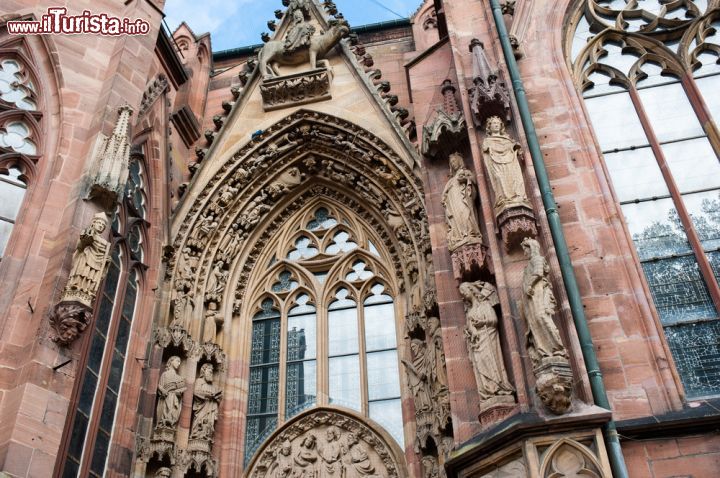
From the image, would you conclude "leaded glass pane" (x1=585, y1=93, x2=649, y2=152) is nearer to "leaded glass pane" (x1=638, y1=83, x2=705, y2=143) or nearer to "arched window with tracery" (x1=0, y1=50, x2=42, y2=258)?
"leaded glass pane" (x1=638, y1=83, x2=705, y2=143)

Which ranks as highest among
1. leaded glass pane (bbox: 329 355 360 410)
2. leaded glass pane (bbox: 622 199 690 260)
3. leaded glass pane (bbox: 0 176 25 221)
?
leaded glass pane (bbox: 0 176 25 221)

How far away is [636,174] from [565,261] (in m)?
2.34

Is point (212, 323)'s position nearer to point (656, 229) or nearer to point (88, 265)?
point (88, 265)

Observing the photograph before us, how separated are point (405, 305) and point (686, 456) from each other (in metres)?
4.61

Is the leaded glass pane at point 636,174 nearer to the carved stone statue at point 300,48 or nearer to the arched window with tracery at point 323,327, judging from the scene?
the arched window with tracery at point 323,327

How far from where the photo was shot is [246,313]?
1098 centimetres

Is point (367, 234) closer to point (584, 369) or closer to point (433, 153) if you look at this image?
point (433, 153)

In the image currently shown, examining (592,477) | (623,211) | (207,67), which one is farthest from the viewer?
(207,67)

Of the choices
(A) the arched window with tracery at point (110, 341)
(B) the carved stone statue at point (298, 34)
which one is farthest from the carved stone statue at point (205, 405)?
(B) the carved stone statue at point (298, 34)

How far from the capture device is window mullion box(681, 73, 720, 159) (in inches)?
359

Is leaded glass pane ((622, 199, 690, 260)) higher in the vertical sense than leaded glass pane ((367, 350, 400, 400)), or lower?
higher

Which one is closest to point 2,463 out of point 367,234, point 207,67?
point 367,234

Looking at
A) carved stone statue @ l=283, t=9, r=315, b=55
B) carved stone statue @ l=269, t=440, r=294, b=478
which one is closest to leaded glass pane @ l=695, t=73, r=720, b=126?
carved stone statue @ l=283, t=9, r=315, b=55
